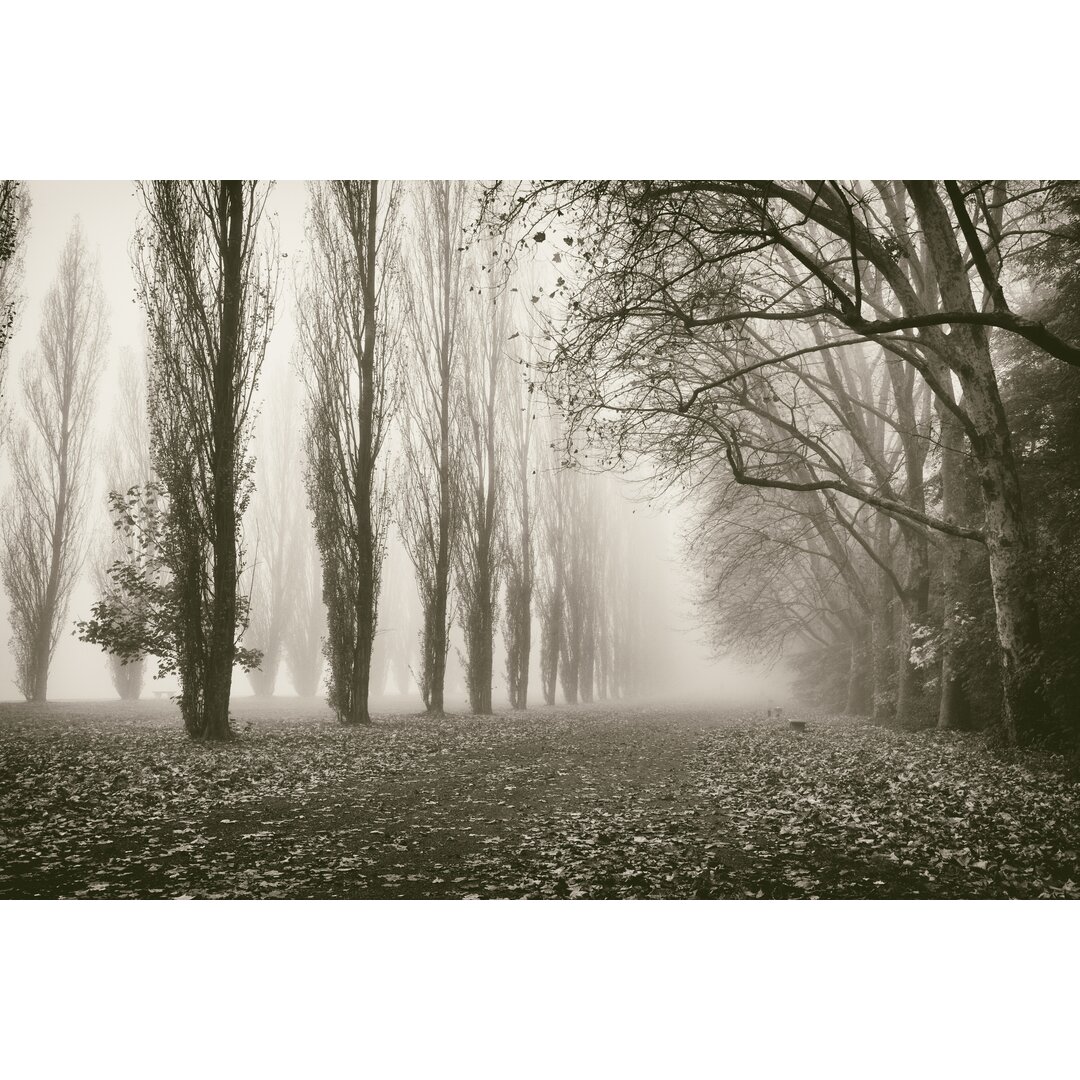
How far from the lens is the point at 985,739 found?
4.49 meters

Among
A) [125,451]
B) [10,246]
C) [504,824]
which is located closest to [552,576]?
[125,451]

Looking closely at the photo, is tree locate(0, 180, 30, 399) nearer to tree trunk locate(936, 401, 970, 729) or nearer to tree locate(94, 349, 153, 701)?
tree locate(94, 349, 153, 701)

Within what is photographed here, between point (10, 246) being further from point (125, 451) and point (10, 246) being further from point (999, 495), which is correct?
point (999, 495)

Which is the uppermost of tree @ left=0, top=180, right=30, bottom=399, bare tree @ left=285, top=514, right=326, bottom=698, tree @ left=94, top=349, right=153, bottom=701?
tree @ left=0, top=180, right=30, bottom=399

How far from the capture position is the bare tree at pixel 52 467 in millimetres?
4359

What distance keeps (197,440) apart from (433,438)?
393 cm

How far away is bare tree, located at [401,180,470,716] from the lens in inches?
326

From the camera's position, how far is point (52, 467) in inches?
185

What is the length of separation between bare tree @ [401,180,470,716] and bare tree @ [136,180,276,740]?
2.56 meters

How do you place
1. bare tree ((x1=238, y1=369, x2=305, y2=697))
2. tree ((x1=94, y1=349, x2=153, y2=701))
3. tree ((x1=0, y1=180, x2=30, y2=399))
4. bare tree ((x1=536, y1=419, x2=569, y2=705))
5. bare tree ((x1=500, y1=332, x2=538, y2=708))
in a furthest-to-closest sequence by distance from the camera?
bare tree ((x1=536, y1=419, x2=569, y2=705)), bare tree ((x1=500, y1=332, x2=538, y2=708)), bare tree ((x1=238, y1=369, x2=305, y2=697)), tree ((x1=94, y1=349, x2=153, y2=701)), tree ((x1=0, y1=180, x2=30, y2=399))

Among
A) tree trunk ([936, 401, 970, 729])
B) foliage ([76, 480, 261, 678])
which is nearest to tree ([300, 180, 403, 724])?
foliage ([76, 480, 261, 678])

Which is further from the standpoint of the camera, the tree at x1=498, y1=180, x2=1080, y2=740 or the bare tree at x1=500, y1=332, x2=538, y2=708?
the bare tree at x1=500, y1=332, x2=538, y2=708
